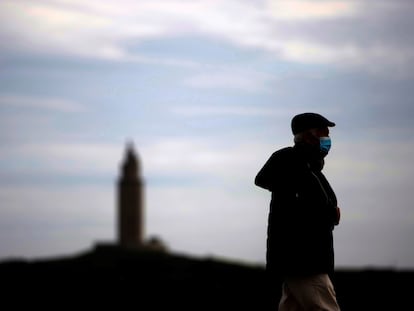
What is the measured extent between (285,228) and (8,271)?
312 inches

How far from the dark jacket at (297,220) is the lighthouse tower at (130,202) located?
13113cm

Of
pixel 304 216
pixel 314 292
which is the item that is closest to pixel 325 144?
pixel 304 216

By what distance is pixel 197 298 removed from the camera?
1459 cm

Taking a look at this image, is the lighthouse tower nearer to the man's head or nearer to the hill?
the hill

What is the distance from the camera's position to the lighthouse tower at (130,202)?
13925 centimetres

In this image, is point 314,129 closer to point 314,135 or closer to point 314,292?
point 314,135

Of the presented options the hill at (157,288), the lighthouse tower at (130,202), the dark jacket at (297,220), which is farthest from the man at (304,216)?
the lighthouse tower at (130,202)

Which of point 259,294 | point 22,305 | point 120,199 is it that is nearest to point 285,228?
point 259,294

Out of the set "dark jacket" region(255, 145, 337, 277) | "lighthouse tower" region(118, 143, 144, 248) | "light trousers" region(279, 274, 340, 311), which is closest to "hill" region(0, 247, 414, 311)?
"light trousers" region(279, 274, 340, 311)

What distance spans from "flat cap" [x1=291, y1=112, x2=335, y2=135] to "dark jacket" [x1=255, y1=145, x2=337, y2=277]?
0.24 m

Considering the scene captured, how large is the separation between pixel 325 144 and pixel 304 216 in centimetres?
56

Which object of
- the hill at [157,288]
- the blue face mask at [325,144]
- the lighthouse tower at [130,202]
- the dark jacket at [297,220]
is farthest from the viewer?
the lighthouse tower at [130,202]

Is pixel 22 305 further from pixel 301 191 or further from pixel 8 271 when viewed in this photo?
pixel 301 191

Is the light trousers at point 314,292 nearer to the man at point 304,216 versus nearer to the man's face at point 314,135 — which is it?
the man at point 304,216
